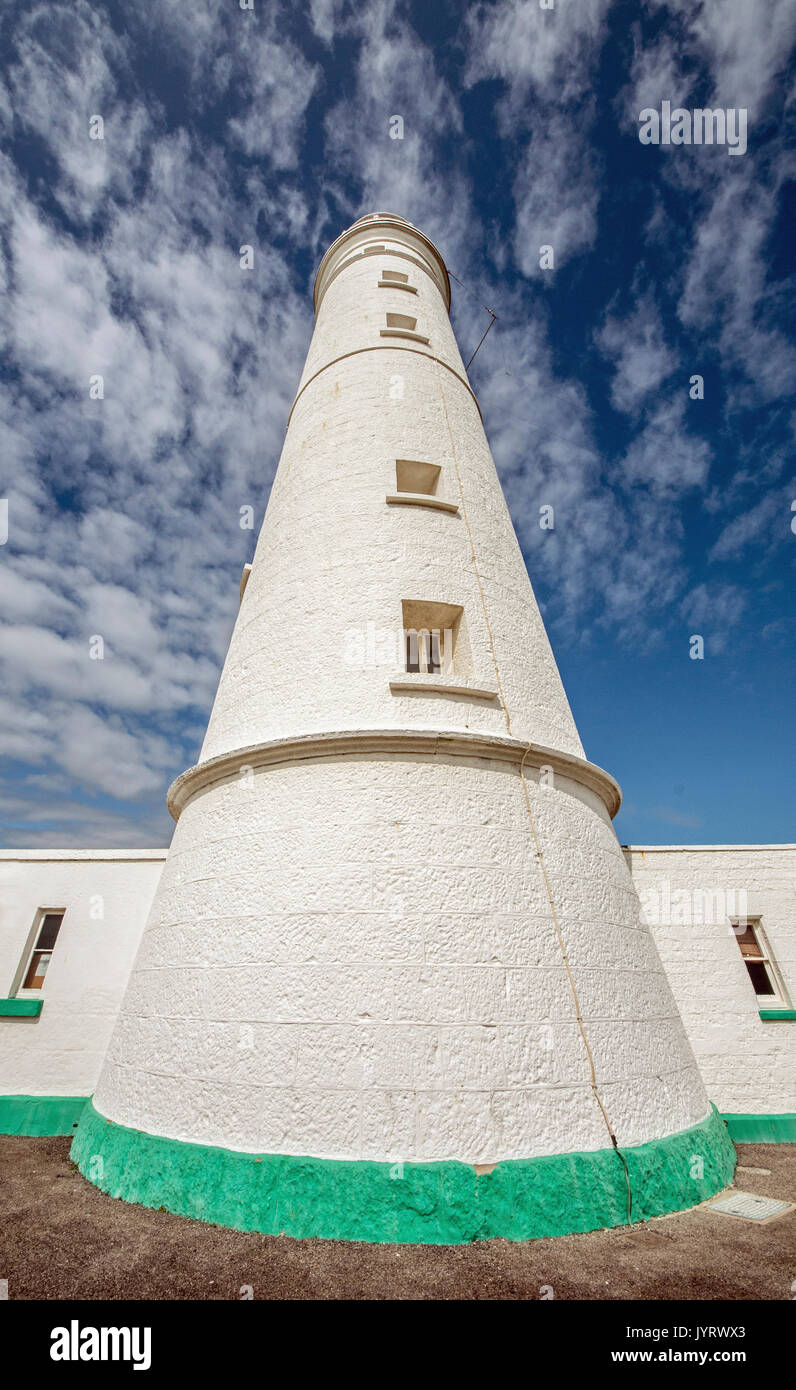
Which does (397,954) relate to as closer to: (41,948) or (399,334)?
(41,948)

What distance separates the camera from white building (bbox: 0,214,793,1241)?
163 inches

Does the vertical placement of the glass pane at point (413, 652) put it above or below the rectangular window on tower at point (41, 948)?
above

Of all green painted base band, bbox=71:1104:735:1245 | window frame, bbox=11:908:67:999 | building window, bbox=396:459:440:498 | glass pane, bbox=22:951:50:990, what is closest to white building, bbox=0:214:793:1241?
green painted base band, bbox=71:1104:735:1245

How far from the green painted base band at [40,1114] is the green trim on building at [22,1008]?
0.94 m

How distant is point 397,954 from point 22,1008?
6.26m

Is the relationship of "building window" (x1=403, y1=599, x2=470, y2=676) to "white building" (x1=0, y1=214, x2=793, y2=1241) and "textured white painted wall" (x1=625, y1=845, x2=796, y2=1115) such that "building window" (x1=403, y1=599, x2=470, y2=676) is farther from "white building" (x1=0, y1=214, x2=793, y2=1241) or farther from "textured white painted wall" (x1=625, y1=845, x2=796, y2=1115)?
"textured white painted wall" (x1=625, y1=845, x2=796, y2=1115)

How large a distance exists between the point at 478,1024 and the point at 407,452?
693cm

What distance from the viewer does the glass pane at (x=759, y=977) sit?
25.8 ft

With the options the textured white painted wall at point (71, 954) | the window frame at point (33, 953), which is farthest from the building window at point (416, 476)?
the window frame at point (33, 953)

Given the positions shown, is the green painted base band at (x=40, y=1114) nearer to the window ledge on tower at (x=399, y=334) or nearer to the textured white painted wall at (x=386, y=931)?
the textured white painted wall at (x=386, y=931)

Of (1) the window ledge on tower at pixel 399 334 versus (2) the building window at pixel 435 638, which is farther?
(1) the window ledge on tower at pixel 399 334

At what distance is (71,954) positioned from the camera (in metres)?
8.16

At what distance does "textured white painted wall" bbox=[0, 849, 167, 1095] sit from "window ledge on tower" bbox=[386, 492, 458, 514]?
19.8 feet

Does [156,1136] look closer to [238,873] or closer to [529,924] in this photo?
[238,873]
